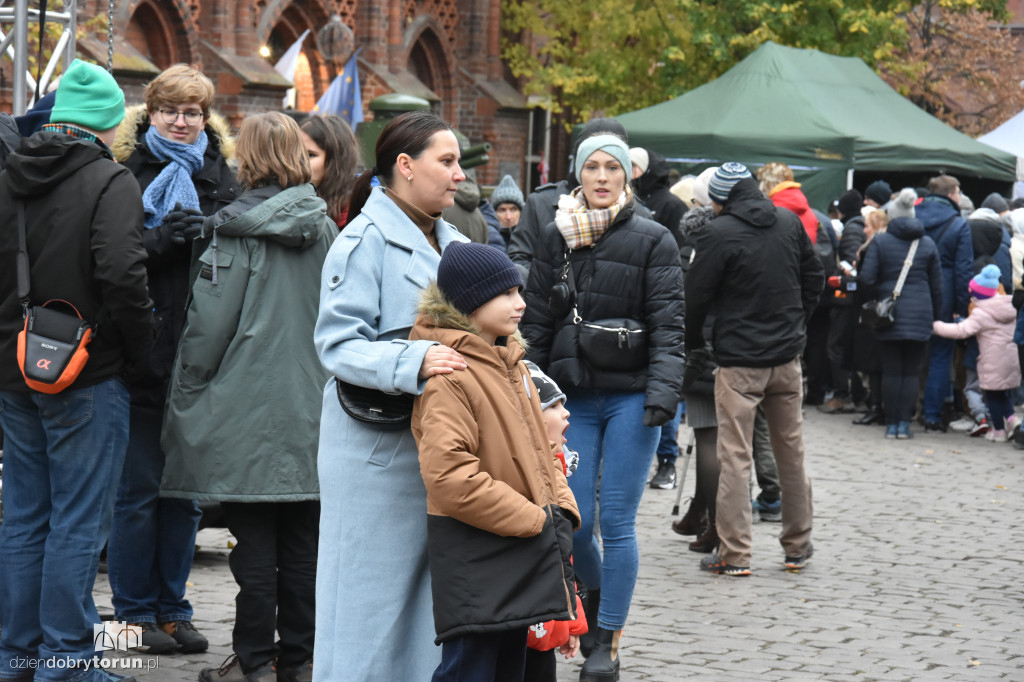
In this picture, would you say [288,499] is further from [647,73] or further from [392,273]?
[647,73]

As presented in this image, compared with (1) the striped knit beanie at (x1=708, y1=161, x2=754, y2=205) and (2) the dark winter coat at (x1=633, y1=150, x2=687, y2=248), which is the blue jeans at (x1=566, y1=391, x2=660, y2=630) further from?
(2) the dark winter coat at (x1=633, y1=150, x2=687, y2=248)

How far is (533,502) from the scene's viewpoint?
11.8ft

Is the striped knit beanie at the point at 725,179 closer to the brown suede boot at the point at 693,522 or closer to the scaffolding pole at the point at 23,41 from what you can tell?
the brown suede boot at the point at 693,522

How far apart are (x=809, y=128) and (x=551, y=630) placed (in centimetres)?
1386

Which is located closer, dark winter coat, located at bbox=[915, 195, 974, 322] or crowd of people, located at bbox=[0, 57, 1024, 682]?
crowd of people, located at bbox=[0, 57, 1024, 682]

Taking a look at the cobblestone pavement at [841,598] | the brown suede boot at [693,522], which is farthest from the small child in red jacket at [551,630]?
the brown suede boot at [693,522]

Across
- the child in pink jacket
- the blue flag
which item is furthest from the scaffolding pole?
the child in pink jacket

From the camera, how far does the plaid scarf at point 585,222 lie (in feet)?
17.4

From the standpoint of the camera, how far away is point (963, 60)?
31.0 meters

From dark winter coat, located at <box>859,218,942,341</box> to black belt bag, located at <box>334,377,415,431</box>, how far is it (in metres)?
9.22

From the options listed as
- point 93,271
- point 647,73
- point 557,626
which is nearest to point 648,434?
point 557,626

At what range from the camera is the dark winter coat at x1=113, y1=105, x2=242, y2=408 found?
505 cm

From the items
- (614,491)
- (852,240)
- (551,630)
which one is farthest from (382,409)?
(852,240)

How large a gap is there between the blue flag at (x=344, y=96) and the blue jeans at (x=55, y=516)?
1213 cm
